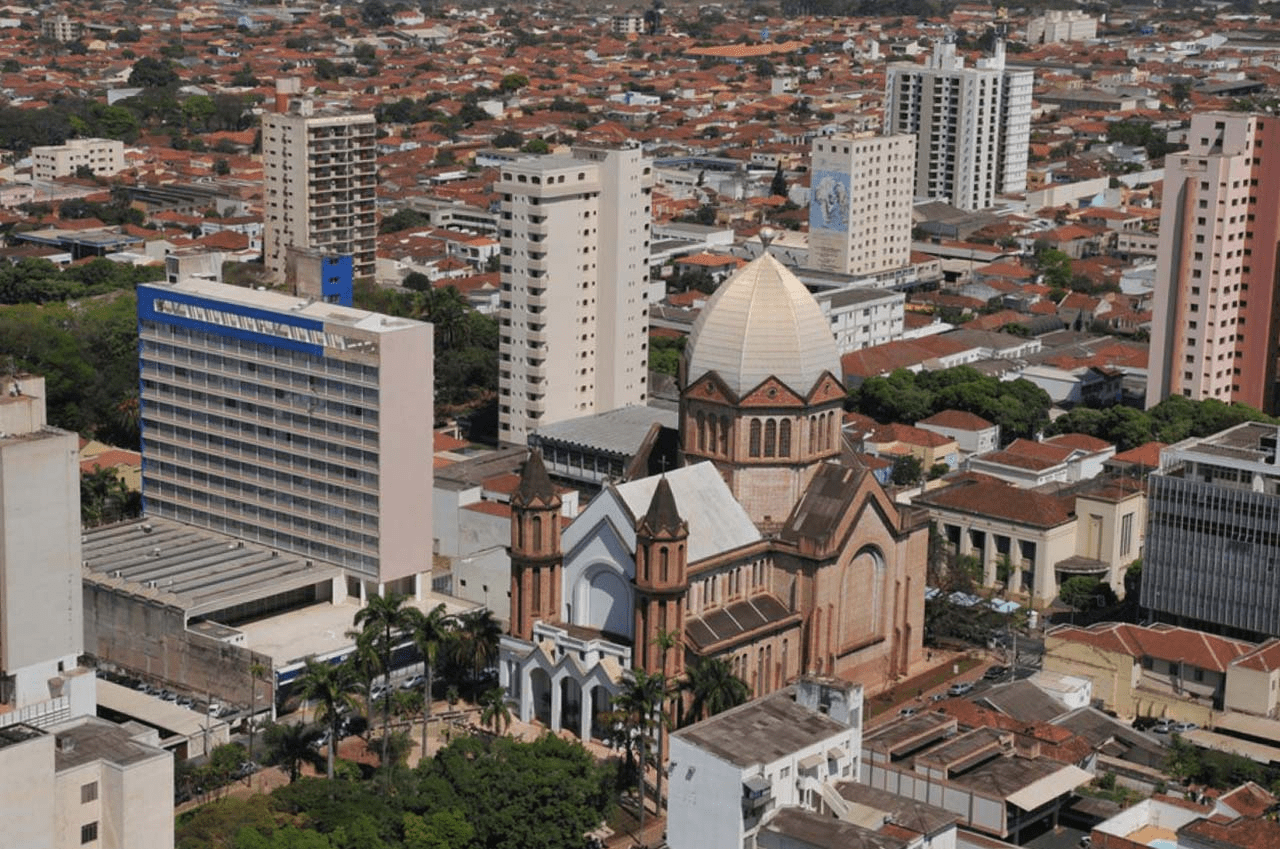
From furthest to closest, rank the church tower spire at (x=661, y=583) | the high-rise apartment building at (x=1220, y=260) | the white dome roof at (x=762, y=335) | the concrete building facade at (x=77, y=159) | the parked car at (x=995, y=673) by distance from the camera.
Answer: the concrete building facade at (x=77, y=159) → the high-rise apartment building at (x=1220, y=260) → the parked car at (x=995, y=673) → the white dome roof at (x=762, y=335) → the church tower spire at (x=661, y=583)

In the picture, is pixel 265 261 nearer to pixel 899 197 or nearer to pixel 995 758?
pixel 899 197

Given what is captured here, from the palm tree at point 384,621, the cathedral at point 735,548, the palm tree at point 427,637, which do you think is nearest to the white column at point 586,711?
the cathedral at point 735,548

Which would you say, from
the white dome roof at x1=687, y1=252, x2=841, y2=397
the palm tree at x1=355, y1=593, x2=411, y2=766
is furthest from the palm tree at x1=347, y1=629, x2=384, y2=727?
the white dome roof at x1=687, y1=252, x2=841, y2=397

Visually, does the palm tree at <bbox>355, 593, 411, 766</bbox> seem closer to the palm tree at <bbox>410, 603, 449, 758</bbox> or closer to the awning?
the palm tree at <bbox>410, 603, 449, 758</bbox>

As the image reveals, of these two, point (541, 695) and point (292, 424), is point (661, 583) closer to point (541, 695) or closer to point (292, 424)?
point (541, 695)

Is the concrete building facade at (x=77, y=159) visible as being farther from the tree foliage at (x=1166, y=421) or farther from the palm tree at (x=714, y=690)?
A: the palm tree at (x=714, y=690)

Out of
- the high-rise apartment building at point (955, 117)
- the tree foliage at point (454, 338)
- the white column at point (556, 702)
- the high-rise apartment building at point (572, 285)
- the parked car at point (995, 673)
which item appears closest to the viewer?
the white column at point (556, 702)
